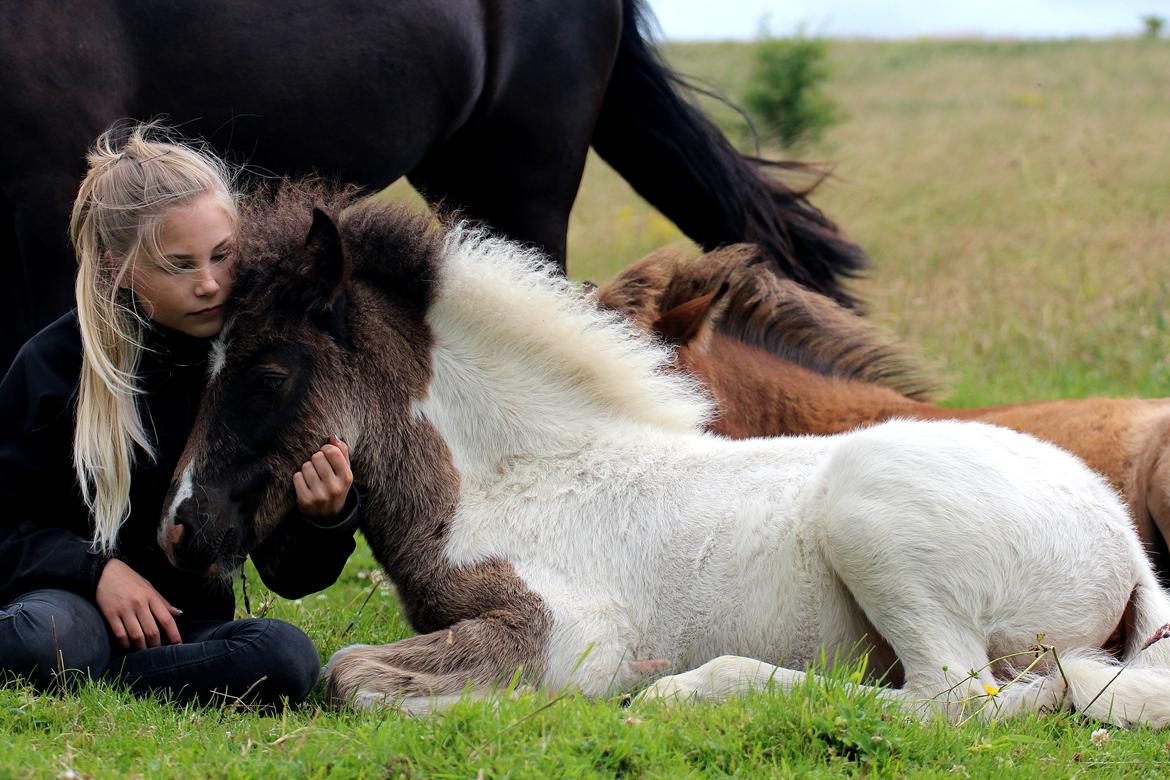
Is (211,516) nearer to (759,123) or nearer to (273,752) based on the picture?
(273,752)

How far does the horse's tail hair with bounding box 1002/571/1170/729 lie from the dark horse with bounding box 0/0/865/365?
128 inches

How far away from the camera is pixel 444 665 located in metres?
3.60

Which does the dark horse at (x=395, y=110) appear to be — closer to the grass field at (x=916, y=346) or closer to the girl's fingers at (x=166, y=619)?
the grass field at (x=916, y=346)

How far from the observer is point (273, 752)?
2961 millimetres

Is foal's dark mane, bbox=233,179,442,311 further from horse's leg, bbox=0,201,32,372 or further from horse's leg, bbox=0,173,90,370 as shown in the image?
horse's leg, bbox=0,201,32,372

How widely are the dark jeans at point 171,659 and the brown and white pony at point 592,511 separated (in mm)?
173

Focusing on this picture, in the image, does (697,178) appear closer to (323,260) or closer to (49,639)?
(323,260)

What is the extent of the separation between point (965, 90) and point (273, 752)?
2888cm

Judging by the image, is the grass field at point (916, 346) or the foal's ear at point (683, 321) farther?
the foal's ear at point (683, 321)

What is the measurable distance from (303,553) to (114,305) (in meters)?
0.99

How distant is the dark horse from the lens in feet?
15.2

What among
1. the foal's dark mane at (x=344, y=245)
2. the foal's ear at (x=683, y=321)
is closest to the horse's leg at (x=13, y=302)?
the foal's dark mane at (x=344, y=245)

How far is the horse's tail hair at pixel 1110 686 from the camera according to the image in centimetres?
346

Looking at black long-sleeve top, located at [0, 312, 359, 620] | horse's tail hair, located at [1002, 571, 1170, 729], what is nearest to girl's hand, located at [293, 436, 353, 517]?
black long-sleeve top, located at [0, 312, 359, 620]
